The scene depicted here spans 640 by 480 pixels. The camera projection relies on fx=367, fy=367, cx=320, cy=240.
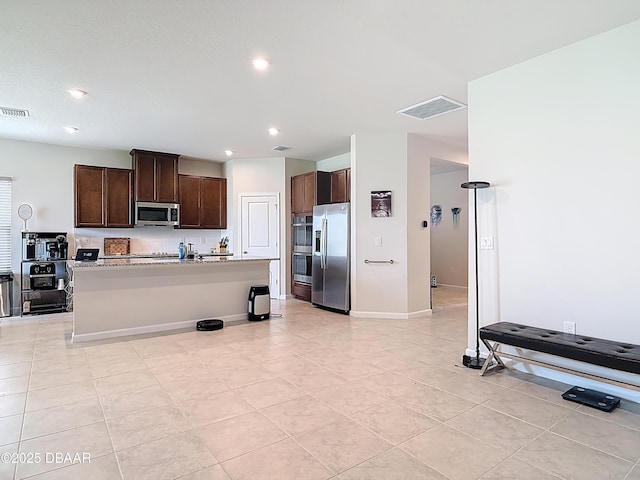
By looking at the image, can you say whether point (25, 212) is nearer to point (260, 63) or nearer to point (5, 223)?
point (5, 223)

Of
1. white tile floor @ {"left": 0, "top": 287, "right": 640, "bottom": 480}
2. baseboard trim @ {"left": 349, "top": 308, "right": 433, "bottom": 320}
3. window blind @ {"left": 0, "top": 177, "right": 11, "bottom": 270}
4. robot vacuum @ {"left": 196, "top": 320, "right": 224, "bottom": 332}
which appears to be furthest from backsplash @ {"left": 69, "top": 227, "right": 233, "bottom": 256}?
baseboard trim @ {"left": 349, "top": 308, "right": 433, "bottom": 320}

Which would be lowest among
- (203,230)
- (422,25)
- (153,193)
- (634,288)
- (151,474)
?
(151,474)

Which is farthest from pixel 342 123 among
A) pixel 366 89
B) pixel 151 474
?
pixel 151 474

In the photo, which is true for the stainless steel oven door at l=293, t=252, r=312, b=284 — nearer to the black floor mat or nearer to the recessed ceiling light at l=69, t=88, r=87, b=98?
the recessed ceiling light at l=69, t=88, r=87, b=98

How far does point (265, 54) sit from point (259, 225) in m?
4.49

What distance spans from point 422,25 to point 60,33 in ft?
8.93

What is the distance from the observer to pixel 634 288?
265 cm

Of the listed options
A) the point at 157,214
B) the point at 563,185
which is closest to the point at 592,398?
the point at 563,185

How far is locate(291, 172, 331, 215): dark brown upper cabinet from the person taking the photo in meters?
6.75

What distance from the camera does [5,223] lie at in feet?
19.2

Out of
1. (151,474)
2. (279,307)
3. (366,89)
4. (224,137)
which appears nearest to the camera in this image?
(151,474)

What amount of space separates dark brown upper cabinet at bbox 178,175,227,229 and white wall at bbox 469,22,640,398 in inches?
206

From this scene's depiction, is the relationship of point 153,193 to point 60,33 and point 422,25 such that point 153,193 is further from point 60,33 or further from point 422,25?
point 422,25

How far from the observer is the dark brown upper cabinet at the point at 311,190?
6.75 m
